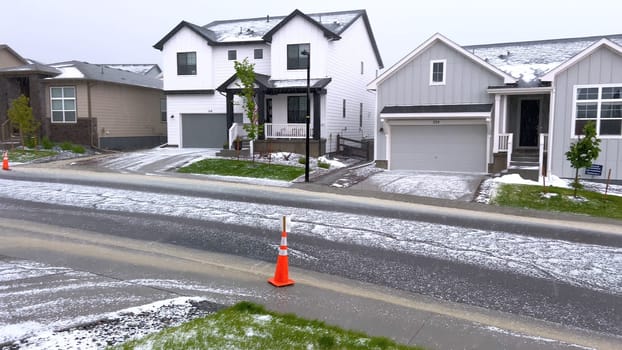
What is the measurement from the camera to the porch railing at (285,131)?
26.8m

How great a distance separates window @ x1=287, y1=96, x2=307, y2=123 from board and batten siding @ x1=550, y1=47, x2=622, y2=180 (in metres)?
13.1

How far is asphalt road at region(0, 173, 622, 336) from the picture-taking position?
6605mm

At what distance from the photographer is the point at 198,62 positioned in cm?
3064

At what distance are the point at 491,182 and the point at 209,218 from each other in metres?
12.0

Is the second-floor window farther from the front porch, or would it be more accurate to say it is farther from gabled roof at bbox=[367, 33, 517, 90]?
the front porch

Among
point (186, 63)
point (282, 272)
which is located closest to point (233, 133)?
point (186, 63)

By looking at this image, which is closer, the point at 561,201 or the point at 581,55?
the point at 561,201

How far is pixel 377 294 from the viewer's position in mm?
6906

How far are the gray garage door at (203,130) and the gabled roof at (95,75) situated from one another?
203 inches

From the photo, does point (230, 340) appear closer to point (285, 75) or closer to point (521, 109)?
point (521, 109)

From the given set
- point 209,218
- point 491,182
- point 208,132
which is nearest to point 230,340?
point 209,218

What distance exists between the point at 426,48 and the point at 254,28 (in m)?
13.1

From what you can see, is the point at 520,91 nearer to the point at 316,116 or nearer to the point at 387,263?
the point at 316,116

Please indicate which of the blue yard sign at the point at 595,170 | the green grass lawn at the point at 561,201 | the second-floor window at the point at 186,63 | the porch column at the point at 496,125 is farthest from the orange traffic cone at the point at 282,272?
the second-floor window at the point at 186,63
